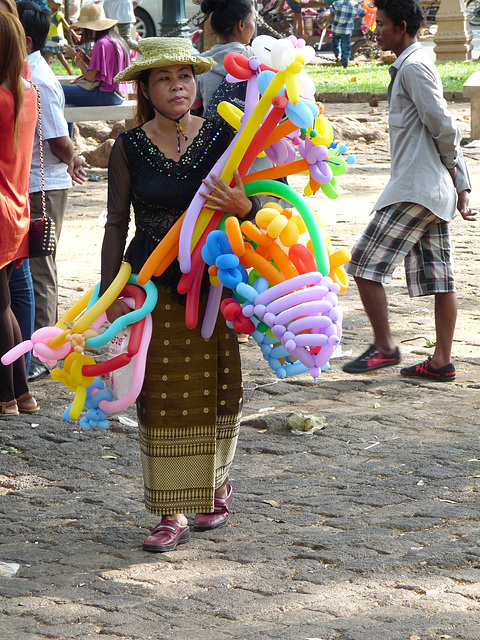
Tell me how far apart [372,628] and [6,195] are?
2.96 metres

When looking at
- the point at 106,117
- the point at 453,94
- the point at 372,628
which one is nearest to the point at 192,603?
the point at 372,628

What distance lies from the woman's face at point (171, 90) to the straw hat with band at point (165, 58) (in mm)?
26

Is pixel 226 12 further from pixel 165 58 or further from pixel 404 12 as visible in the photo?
pixel 165 58

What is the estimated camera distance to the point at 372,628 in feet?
9.89

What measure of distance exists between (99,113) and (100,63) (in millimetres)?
630

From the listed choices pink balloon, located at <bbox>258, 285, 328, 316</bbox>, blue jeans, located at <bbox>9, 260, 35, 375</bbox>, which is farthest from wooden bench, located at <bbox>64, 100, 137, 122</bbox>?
pink balloon, located at <bbox>258, 285, 328, 316</bbox>

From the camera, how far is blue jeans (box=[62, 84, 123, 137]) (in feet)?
33.7

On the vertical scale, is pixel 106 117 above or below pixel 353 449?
above

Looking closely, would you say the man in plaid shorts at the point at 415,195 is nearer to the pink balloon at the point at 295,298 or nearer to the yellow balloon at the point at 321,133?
the yellow balloon at the point at 321,133

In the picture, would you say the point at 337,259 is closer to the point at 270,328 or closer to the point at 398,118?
the point at 270,328

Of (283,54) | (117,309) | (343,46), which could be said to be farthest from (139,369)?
(343,46)

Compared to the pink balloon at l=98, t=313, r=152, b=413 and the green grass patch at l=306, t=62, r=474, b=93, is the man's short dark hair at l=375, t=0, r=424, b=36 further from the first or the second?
the green grass patch at l=306, t=62, r=474, b=93

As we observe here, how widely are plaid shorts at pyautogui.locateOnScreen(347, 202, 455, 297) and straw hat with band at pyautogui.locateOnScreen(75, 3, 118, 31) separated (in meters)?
5.25

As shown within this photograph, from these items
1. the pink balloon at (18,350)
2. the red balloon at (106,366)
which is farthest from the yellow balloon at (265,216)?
the pink balloon at (18,350)
